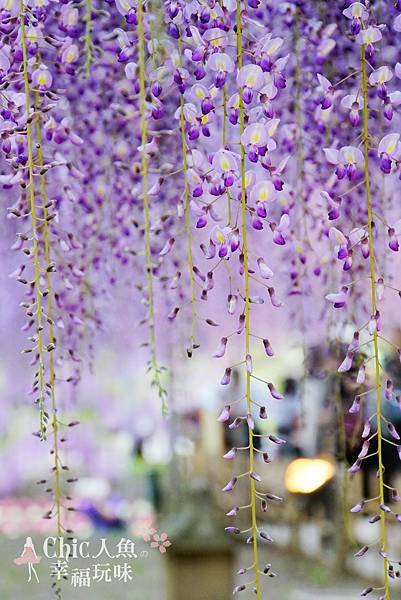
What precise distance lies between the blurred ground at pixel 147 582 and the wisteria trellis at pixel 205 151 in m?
3.10

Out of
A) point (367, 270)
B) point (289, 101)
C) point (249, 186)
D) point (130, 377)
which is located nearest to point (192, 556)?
point (367, 270)

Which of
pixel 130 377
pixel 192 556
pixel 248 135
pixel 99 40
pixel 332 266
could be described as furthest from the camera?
pixel 130 377

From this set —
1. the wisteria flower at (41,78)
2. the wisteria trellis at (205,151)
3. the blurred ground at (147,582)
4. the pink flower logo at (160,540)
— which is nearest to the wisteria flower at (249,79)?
the wisteria trellis at (205,151)

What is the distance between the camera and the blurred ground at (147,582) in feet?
16.9

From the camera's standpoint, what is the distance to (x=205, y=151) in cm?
165

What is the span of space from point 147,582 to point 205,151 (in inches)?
168

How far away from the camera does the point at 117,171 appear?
181cm

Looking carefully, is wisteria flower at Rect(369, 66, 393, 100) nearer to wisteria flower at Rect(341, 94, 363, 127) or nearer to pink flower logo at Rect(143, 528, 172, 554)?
wisteria flower at Rect(341, 94, 363, 127)

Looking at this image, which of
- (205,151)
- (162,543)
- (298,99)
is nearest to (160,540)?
(162,543)

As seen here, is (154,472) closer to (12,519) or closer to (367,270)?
(12,519)

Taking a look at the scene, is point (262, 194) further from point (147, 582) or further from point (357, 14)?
point (147, 582)

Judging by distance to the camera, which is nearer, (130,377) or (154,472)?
(154,472)

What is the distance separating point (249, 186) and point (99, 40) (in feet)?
2.16

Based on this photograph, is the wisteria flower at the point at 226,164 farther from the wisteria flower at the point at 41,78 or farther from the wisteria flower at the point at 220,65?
the wisteria flower at the point at 41,78
